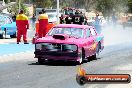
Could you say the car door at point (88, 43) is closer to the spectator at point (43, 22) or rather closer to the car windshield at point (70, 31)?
the car windshield at point (70, 31)

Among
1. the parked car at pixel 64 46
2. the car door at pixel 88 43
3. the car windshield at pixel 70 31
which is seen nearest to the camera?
the parked car at pixel 64 46

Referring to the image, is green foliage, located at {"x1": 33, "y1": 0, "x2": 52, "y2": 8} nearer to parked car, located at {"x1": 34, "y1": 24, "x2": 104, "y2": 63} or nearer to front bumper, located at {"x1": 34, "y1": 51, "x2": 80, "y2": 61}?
parked car, located at {"x1": 34, "y1": 24, "x2": 104, "y2": 63}

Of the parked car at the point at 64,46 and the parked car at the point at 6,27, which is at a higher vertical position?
the parked car at the point at 64,46

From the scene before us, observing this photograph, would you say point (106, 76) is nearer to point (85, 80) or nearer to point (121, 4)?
point (85, 80)

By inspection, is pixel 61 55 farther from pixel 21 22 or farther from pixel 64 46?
pixel 21 22

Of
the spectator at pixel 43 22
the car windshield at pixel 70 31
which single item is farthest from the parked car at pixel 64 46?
the spectator at pixel 43 22

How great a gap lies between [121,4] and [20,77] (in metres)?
112

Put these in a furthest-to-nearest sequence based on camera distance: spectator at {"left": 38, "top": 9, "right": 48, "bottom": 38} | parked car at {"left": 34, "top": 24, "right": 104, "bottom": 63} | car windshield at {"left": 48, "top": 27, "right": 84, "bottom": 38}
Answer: spectator at {"left": 38, "top": 9, "right": 48, "bottom": 38} < car windshield at {"left": 48, "top": 27, "right": 84, "bottom": 38} < parked car at {"left": 34, "top": 24, "right": 104, "bottom": 63}

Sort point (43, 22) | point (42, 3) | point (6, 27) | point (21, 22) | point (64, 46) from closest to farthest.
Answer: point (64, 46) < point (43, 22) < point (21, 22) < point (6, 27) < point (42, 3)

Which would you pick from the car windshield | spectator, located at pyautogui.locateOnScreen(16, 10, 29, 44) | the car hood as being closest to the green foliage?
spectator, located at pyautogui.locateOnScreen(16, 10, 29, 44)

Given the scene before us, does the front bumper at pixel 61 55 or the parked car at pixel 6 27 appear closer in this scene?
the front bumper at pixel 61 55

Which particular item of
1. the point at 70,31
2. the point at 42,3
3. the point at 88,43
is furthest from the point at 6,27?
the point at 42,3

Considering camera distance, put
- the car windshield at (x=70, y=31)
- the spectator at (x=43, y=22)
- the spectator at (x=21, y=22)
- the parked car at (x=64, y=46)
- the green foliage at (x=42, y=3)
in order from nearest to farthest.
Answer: the parked car at (x=64, y=46)
the car windshield at (x=70, y=31)
the spectator at (x=43, y=22)
the spectator at (x=21, y=22)
the green foliage at (x=42, y=3)

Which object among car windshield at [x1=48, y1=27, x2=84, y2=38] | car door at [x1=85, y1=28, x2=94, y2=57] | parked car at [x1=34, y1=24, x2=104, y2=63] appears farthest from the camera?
car windshield at [x1=48, y1=27, x2=84, y2=38]
